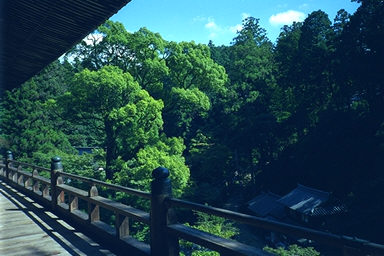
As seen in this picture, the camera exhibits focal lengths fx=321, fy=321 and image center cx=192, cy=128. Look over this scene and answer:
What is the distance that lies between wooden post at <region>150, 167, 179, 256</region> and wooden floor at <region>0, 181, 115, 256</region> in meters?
1.17

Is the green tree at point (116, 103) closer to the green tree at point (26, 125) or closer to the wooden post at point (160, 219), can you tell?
the green tree at point (26, 125)

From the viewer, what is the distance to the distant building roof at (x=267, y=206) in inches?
1189

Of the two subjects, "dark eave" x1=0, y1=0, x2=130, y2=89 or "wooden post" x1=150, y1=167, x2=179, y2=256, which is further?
"wooden post" x1=150, y1=167, x2=179, y2=256

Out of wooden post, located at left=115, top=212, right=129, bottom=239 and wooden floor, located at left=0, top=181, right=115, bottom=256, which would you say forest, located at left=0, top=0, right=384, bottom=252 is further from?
wooden post, located at left=115, top=212, right=129, bottom=239

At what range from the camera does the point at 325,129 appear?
73.8ft

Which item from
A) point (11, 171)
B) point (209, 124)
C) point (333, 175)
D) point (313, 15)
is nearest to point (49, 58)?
point (11, 171)

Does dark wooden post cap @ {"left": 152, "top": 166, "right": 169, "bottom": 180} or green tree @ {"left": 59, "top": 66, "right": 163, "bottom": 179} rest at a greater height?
green tree @ {"left": 59, "top": 66, "right": 163, "bottom": 179}

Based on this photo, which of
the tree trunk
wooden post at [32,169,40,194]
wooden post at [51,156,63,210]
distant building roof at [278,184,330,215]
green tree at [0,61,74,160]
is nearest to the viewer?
wooden post at [51,156,63,210]

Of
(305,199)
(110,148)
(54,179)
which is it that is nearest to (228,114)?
(305,199)

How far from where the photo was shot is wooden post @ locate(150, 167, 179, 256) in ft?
14.1

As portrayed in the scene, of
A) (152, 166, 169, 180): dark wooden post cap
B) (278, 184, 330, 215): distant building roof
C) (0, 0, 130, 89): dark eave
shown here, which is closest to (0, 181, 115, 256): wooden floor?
(152, 166, 169, 180): dark wooden post cap

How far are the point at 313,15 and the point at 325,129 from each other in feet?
60.5

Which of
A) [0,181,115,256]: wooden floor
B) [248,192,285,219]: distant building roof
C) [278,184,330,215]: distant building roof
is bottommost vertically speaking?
[248,192,285,219]: distant building roof

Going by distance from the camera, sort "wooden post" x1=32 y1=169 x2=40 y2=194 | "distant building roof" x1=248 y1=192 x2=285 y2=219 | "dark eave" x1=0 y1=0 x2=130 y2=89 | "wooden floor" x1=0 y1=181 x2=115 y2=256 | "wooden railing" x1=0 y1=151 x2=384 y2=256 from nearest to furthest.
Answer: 1. "wooden railing" x1=0 y1=151 x2=384 y2=256
2. "dark eave" x1=0 y1=0 x2=130 y2=89
3. "wooden floor" x1=0 y1=181 x2=115 y2=256
4. "wooden post" x1=32 y1=169 x2=40 y2=194
5. "distant building roof" x1=248 y1=192 x2=285 y2=219
